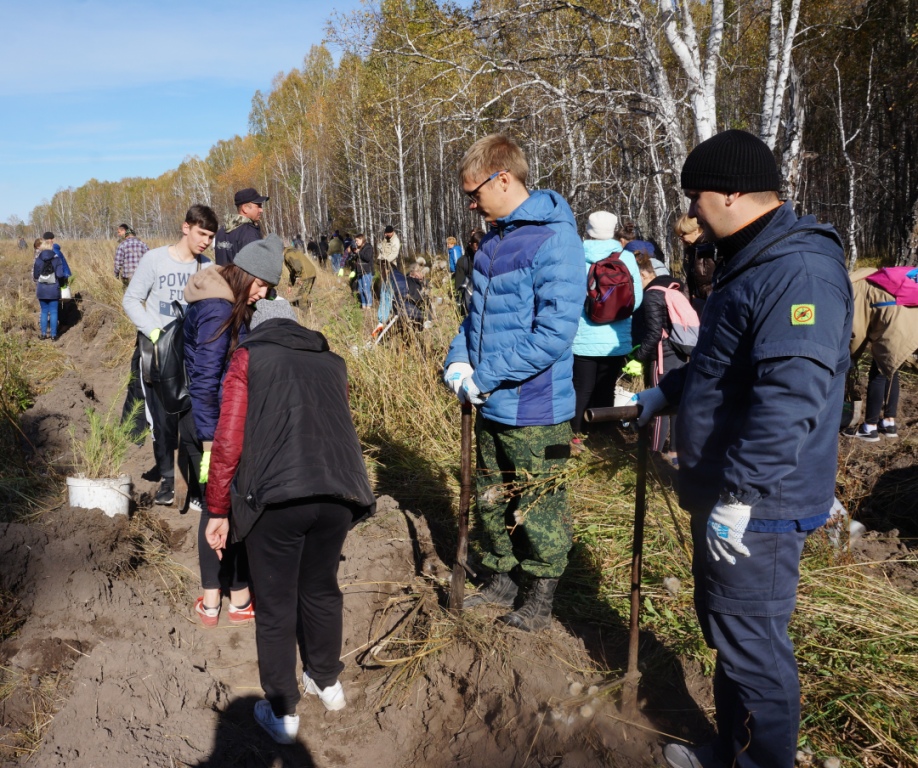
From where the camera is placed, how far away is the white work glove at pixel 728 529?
185 centimetres

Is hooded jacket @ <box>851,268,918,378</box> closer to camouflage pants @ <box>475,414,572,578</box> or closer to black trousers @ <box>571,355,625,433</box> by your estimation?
black trousers @ <box>571,355,625,433</box>

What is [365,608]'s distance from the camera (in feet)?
12.0

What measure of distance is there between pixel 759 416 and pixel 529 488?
1301 millimetres

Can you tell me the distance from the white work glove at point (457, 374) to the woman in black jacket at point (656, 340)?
2347 millimetres

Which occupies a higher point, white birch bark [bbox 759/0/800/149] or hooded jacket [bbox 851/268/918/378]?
white birch bark [bbox 759/0/800/149]

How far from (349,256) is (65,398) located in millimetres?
9346

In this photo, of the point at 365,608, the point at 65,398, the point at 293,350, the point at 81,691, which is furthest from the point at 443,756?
the point at 65,398

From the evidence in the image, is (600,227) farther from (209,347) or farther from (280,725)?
(280,725)

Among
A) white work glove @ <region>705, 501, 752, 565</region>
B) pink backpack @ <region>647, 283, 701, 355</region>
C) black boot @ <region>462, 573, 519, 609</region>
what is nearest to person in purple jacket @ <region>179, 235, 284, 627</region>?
black boot @ <region>462, 573, 519, 609</region>

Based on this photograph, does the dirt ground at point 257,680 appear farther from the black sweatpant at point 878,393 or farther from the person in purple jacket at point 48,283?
the person in purple jacket at point 48,283

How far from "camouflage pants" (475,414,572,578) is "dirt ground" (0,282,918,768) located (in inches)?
15.8

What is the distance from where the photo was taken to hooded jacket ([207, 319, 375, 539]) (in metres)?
2.42

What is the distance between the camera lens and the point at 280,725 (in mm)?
2682

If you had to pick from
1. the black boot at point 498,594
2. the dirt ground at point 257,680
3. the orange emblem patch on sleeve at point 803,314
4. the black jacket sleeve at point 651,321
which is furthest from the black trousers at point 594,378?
the orange emblem patch on sleeve at point 803,314
